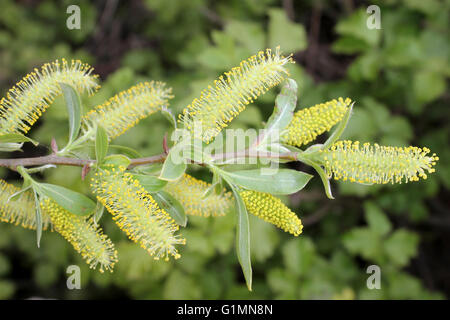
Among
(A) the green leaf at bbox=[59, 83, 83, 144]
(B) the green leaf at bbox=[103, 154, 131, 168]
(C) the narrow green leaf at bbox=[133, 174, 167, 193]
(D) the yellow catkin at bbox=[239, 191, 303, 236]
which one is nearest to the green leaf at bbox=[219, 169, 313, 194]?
(D) the yellow catkin at bbox=[239, 191, 303, 236]

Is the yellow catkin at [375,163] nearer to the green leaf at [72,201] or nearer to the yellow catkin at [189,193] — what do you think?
the yellow catkin at [189,193]

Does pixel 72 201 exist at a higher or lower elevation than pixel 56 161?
lower

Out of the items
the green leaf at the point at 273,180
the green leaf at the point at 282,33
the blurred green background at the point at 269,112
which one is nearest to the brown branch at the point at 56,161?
the green leaf at the point at 273,180

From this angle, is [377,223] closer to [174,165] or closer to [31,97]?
[174,165]

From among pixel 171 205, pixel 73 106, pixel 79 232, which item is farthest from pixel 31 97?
pixel 171 205
